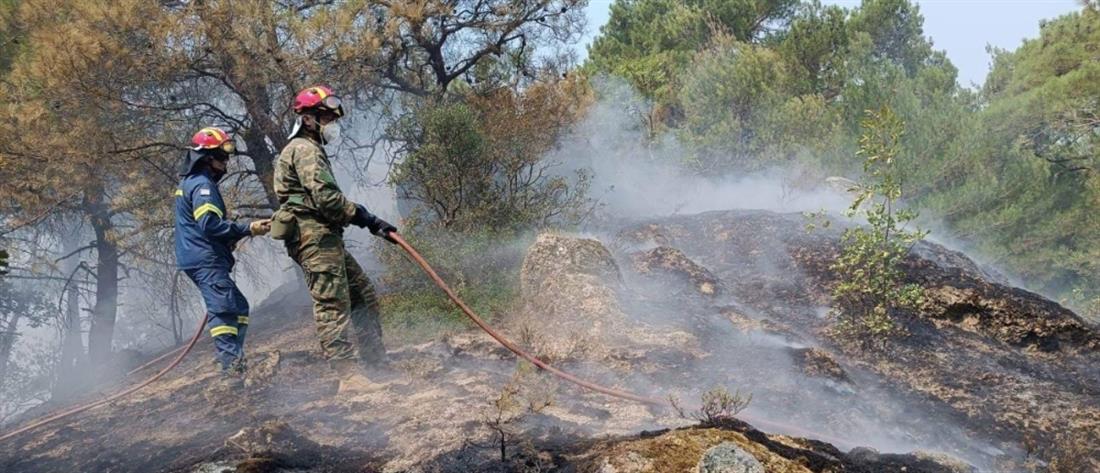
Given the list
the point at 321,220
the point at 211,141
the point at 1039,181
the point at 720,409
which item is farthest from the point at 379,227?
the point at 1039,181

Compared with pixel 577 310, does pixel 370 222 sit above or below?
above

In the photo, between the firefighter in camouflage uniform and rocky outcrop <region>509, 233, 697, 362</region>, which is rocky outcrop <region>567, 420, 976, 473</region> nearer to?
rocky outcrop <region>509, 233, 697, 362</region>

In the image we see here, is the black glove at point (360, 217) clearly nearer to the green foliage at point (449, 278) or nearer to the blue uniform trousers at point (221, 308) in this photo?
the blue uniform trousers at point (221, 308)

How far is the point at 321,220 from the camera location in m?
4.97

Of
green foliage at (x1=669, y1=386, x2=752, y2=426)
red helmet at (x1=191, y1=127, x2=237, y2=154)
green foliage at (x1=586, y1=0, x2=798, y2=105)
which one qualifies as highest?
green foliage at (x1=586, y1=0, x2=798, y2=105)

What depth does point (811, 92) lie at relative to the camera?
1972cm

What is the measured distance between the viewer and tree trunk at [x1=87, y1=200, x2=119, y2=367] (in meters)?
10.9

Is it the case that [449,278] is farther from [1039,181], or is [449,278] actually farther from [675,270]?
[1039,181]

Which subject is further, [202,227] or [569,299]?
[569,299]

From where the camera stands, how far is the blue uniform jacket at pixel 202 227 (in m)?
5.22

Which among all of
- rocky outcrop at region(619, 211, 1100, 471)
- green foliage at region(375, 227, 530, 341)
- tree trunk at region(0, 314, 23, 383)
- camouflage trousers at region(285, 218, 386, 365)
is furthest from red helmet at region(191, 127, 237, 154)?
tree trunk at region(0, 314, 23, 383)

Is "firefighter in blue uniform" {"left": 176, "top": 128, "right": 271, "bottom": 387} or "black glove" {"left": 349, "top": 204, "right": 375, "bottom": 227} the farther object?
"firefighter in blue uniform" {"left": 176, "top": 128, "right": 271, "bottom": 387}

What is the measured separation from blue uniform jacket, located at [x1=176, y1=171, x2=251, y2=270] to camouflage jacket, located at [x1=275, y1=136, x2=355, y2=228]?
1.96 feet

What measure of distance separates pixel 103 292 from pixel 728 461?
11688 mm
